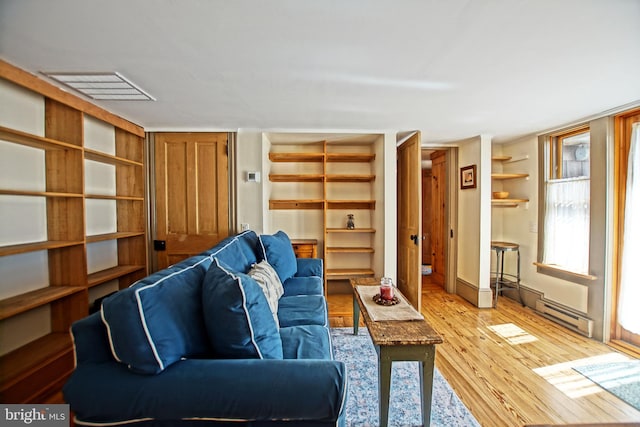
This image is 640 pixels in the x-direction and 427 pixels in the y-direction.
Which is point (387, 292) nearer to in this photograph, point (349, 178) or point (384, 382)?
point (384, 382)

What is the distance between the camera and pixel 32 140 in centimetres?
199

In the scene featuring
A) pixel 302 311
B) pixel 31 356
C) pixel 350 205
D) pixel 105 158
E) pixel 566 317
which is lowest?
pixel 566 317

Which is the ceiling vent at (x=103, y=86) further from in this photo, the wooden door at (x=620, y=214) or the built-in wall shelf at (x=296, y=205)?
the wooden door at (x=620, y=214)

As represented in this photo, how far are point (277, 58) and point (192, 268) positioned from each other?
1.37 meters

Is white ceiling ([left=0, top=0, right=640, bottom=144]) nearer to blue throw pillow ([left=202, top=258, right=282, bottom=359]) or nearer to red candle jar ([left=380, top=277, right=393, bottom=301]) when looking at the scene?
blue throw pillow ([left=202, top=258, right=282, bottom=359])

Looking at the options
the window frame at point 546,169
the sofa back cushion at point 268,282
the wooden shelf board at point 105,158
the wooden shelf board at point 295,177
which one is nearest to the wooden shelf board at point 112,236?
the wooden shelf board at point 105,158

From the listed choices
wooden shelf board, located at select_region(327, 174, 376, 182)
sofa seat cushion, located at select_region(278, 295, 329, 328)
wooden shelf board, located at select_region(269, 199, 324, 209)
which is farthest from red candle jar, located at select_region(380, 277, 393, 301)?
wooden shelf board, located at select_region(269, 199, 324, 209)

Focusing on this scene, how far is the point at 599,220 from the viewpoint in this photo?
2.71m

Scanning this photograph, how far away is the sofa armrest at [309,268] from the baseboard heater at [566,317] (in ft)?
8.92

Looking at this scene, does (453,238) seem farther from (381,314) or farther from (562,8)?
(562,8)

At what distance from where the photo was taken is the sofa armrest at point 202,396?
97 cm

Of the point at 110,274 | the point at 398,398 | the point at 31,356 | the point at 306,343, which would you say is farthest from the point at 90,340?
the point at 110,274

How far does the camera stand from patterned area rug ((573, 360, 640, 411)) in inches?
74.9

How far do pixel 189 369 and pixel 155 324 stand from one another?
0.71ft
